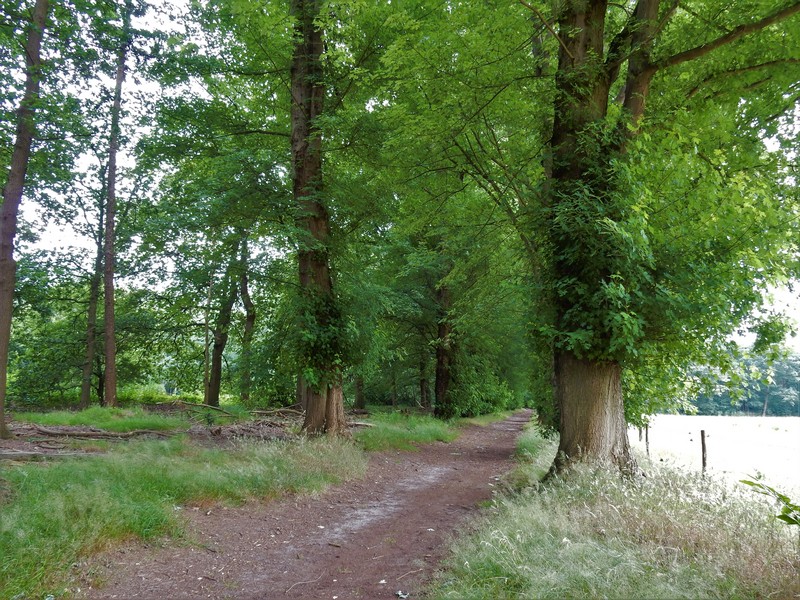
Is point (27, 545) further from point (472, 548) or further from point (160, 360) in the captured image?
point (160, 360)

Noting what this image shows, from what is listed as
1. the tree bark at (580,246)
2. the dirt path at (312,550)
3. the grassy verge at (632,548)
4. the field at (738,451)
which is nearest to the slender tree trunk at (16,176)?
the dirt path at (312,550)

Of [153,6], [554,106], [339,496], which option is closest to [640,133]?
[554,106]

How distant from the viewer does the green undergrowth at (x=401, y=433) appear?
40.6 ft

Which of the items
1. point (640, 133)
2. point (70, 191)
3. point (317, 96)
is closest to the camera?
point (640, 133)

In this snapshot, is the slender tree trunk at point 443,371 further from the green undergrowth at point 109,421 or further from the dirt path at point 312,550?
the dirt path at point 312,550

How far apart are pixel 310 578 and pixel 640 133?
25.1 feet

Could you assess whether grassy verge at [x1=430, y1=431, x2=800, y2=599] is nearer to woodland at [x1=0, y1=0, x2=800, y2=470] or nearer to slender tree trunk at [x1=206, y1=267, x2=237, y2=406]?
woodland at [x1=0, y1=0, x2=800, y2=470]

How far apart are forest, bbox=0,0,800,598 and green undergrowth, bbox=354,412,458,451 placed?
0.33 metres

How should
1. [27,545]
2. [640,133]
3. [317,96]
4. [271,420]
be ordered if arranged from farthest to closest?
[271,420]
[317,96]
[640,133]
[27,545]

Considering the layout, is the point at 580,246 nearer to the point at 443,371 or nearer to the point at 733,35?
the point at 733,35

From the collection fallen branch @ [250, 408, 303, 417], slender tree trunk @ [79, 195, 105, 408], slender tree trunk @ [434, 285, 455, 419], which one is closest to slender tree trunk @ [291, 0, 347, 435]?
fallen branch @ [250, 408, 303, 417]

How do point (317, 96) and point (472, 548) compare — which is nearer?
point (472, 548)

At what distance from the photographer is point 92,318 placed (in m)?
19.2

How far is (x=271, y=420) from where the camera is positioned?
12914mm
